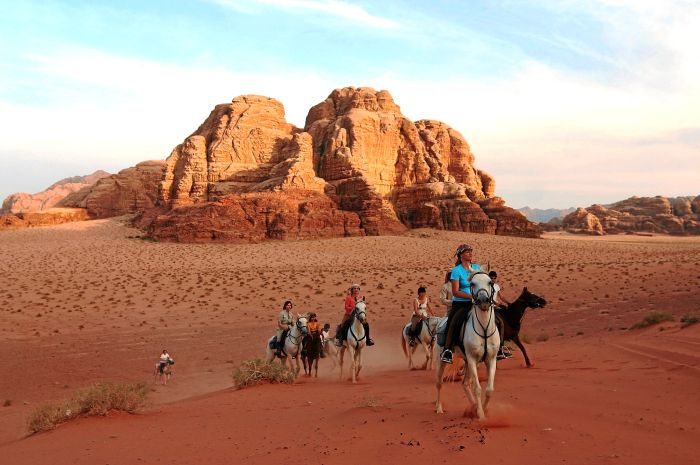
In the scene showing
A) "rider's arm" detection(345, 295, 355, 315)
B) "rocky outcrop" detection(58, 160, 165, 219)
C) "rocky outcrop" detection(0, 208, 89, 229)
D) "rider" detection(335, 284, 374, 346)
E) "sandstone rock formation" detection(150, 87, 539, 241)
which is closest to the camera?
"rider" detection(335, 284, 374, 346)

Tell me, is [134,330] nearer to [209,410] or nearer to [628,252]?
[209,410]

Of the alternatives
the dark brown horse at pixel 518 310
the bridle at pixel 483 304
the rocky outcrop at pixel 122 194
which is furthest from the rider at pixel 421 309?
the rocky outcrop at pixel 122 194

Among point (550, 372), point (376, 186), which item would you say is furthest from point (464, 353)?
point (376, 186)

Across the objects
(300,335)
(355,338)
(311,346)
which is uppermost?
(355,338)

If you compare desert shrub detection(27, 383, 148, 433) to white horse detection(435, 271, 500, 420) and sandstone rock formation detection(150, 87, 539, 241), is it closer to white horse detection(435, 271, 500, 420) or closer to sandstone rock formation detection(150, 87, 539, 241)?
white horse detection(435, 271, 500, 420)

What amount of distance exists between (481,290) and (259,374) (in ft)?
25.1

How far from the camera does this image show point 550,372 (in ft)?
39.4

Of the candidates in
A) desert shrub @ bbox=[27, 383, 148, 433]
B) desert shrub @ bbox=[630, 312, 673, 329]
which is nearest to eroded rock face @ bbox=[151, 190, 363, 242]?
desert shrub @ bbox=[630, 312, 673, 329]

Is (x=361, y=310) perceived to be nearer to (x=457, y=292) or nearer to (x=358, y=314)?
(x=358, y=314)

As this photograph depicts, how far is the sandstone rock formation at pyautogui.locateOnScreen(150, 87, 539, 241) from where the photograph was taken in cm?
5622

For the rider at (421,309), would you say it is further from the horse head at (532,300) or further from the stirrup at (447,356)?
the stirrup at (447,356)

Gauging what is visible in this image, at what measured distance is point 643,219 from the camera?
113062 millimetres

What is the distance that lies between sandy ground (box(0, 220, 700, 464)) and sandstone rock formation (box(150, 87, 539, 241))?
28.5 feet

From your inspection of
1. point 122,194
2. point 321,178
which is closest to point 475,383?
point 321,178
